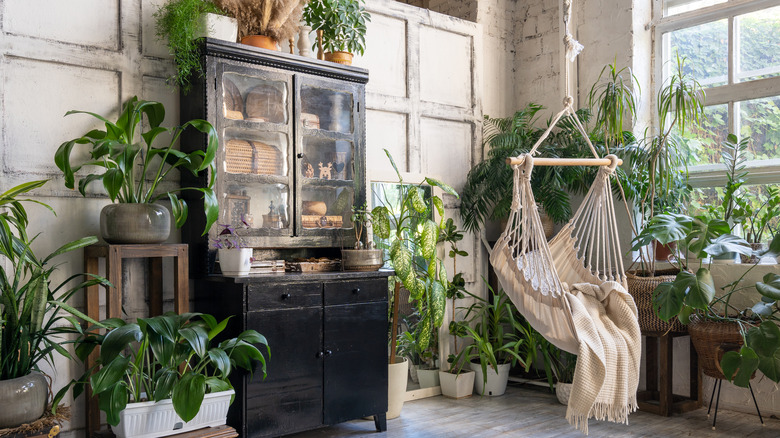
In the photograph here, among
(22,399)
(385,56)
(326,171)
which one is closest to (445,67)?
(385,56)

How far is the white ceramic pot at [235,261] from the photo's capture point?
3.36m

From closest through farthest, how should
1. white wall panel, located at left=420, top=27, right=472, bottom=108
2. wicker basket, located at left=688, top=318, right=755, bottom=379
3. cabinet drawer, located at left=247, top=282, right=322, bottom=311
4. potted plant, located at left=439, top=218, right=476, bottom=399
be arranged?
cabinet drawer, located at left=247, top=282, right=322, bottom=311 < wicker basket, located at left=688, top=318, right=755, bottom=379 < potted plant, located at left=439, top=218, right=476, bottom=399 < white wall panel, located at left=420, top=27, right=472, bottom=108

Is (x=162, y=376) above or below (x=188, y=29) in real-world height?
below

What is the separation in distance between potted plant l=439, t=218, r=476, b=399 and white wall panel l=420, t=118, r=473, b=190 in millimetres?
408

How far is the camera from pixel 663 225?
12.5 feet

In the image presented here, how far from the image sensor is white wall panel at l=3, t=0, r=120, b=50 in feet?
10.5

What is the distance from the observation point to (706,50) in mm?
4656

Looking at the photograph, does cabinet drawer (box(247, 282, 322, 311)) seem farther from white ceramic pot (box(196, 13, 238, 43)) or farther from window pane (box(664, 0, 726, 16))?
window pane (box(664, 0, 726, 16))

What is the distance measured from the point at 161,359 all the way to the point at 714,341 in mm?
3029

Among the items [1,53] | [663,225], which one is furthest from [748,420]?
[1,53]

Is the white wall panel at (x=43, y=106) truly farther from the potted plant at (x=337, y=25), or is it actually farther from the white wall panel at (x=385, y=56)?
the white wall panel at (x=385, y=56)

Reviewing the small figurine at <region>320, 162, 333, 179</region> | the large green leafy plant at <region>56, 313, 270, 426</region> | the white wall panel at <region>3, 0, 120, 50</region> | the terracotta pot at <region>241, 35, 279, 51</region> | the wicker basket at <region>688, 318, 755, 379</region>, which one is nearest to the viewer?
the large green leafy plant at <region>56, 313, 270, 426</region>

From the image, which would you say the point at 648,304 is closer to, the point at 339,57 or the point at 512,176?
the point at 512,176

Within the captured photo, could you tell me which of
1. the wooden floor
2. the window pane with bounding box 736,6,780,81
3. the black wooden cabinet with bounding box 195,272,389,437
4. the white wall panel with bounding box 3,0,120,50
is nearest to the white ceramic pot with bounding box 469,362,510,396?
the wooden floor
